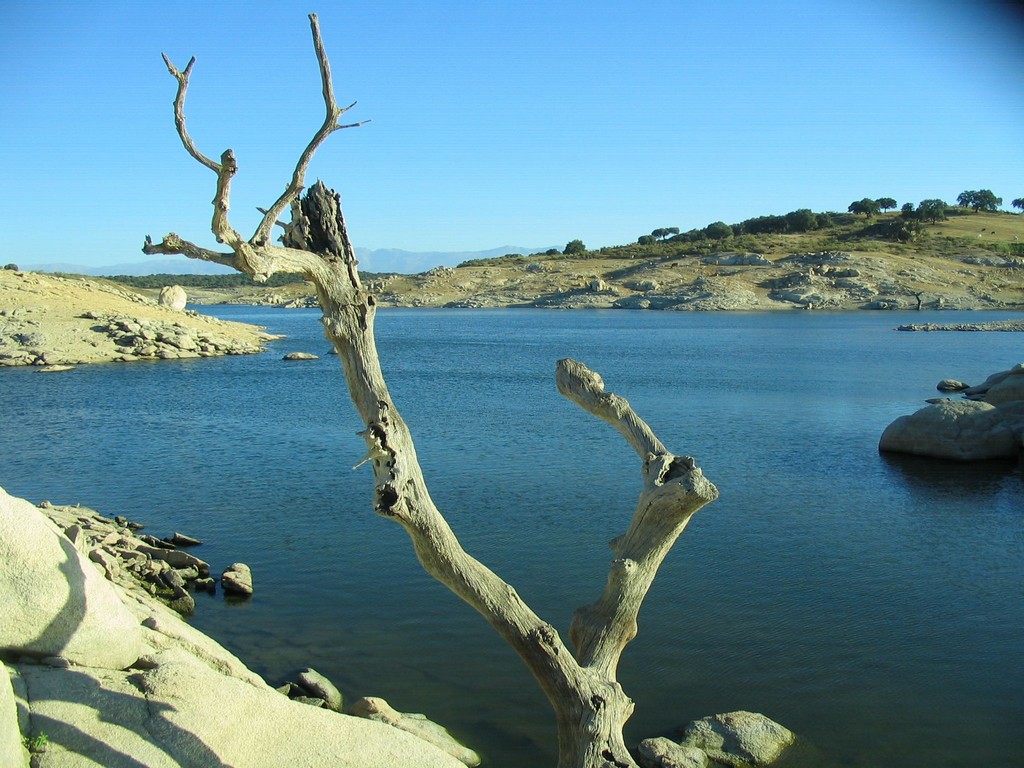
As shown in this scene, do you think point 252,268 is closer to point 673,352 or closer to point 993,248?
point 673,352

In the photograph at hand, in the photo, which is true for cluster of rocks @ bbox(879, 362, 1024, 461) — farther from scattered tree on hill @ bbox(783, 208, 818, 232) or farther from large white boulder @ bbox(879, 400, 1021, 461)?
scattered tree on hill @ bbox(783, 208, 818, 232)

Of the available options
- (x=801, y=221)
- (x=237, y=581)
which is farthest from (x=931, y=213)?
(x=237, y=581)

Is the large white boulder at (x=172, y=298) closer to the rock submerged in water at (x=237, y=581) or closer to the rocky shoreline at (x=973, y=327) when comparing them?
the rocky shoreline at (x=973, y=327)

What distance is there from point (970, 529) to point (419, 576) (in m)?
9.95

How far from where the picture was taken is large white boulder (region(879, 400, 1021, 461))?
21219mm

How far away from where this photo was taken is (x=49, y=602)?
648cm

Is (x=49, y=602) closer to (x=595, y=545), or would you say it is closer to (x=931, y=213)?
(x=595, y=545)

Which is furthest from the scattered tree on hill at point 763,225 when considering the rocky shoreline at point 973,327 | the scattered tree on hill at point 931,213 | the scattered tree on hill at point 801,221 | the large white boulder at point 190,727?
the large white boulder at point 190,727

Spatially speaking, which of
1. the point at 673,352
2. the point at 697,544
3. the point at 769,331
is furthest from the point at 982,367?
the point at 697,544

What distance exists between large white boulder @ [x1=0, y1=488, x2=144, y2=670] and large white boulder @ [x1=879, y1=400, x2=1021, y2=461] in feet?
63.4

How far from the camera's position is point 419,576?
44.2 feet

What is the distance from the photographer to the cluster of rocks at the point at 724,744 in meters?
8.33

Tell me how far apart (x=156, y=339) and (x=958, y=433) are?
1594 inches

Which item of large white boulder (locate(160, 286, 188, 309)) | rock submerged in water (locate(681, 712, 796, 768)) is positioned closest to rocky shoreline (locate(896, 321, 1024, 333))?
large white boulder (locate(160, 286, 188, 309))
